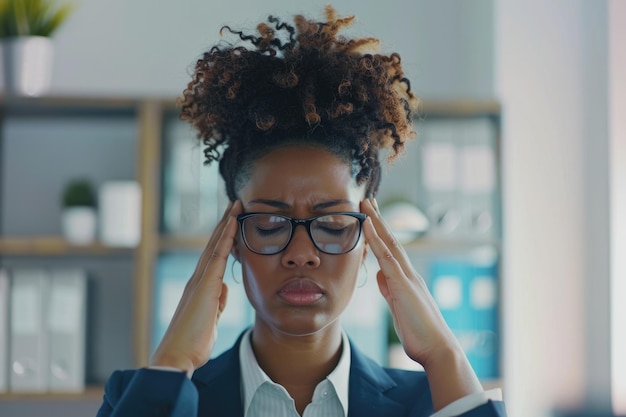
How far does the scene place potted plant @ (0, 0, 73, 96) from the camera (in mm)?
2959

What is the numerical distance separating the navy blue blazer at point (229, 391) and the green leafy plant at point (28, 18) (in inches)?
70.7

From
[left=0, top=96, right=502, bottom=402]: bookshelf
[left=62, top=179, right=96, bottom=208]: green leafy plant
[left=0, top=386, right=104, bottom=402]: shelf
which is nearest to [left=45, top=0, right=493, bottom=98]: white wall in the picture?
[left=0, top=96, right=502, bottom=402]: bookshelf

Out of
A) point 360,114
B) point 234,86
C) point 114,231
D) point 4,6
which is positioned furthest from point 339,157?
point 4,6

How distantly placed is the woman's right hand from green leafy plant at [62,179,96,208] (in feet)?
5.17

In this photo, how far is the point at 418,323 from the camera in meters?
1.53

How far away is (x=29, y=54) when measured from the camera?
9.74 ft

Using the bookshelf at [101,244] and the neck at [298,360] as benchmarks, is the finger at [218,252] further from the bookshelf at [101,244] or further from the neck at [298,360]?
the bookshelf at [101,244]

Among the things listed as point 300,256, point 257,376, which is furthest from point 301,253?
point 257,376

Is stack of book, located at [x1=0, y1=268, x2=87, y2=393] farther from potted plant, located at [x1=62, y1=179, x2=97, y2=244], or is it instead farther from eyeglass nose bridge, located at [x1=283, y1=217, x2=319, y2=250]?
eyeglass nose bridge, located at [x1=283, y1=217, x2=319, y2=250]

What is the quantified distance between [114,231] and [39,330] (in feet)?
1.32

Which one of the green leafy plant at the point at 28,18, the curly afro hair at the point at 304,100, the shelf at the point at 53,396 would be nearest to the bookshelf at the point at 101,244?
the shelf at the point at 53,396

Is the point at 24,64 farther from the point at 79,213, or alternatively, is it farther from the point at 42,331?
the point at 42,331

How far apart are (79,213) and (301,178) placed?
1703 mm

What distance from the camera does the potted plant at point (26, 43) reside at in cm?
296
